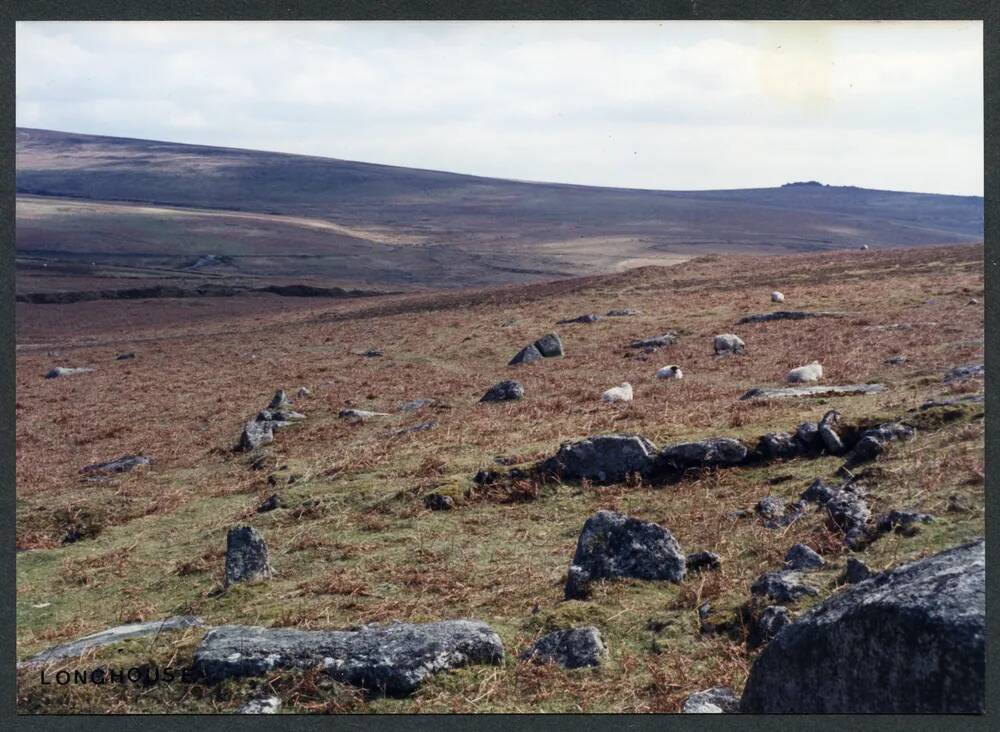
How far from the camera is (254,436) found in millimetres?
17219

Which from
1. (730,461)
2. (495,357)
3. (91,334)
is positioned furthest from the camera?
(91,334)

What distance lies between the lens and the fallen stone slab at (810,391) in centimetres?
1361

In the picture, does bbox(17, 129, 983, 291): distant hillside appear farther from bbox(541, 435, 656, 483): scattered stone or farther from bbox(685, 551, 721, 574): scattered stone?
bbox(685, 551, 721, 574): scattered stone

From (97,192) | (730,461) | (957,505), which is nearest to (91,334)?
(730,461)

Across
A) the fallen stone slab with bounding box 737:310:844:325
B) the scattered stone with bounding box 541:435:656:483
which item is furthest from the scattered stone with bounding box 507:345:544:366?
the scattered stone with bounding box 541:435:656:483

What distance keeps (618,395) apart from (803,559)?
9091mm

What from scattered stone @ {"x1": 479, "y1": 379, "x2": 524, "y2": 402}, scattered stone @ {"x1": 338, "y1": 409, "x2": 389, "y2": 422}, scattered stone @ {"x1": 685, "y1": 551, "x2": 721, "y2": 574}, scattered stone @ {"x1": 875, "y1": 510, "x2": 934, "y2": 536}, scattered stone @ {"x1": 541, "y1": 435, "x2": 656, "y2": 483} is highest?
scattered stone @ {"x1": 875, "y1": 510, "x2": 934, "y2": 536}

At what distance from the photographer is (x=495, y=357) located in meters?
25.2

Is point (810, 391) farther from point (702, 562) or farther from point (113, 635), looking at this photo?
point (113, 635)

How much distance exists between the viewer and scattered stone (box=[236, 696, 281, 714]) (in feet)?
20.1

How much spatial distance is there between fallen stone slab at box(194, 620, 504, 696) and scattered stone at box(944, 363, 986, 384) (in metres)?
8.48

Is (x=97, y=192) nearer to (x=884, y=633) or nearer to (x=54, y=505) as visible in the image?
(x=54, y=505)

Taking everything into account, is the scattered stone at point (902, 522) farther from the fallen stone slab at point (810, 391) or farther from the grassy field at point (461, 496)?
the fallen stone slab at point (810, 391)
